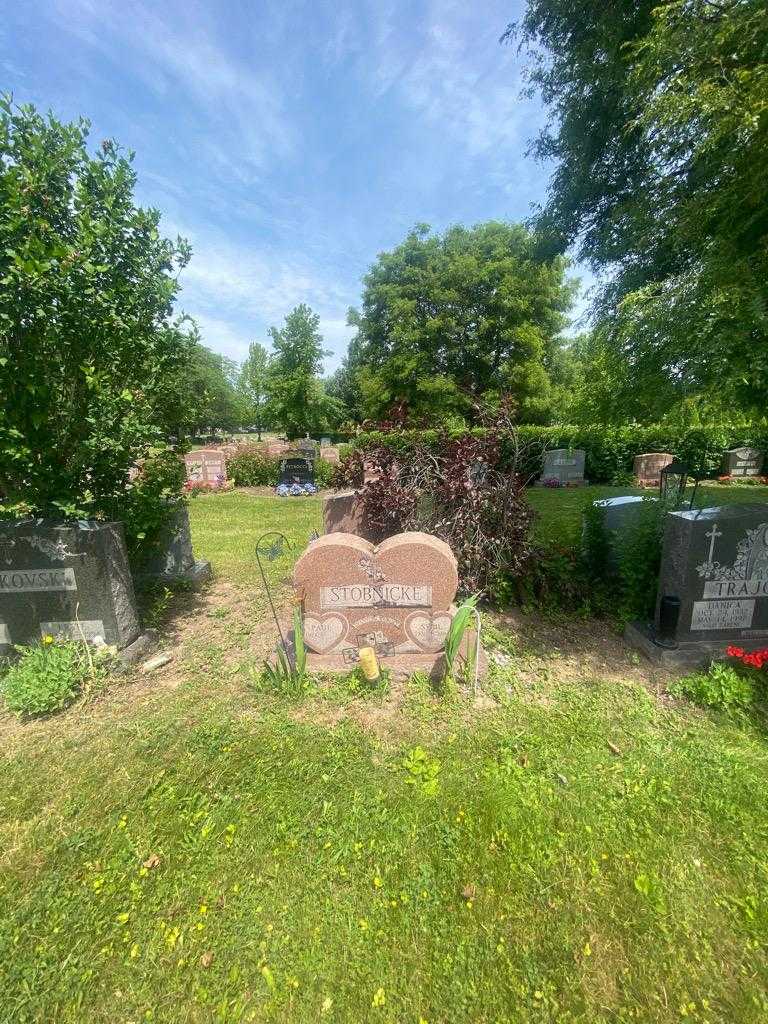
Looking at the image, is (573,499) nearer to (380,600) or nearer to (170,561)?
(380,600)

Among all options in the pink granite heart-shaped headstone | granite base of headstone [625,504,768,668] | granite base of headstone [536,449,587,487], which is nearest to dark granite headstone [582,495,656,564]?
granite base of headstone [625,504,768,668]

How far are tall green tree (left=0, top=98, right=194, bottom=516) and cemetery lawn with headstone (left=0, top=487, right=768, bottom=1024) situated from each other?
203 cm

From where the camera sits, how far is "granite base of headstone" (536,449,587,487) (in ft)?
51.5

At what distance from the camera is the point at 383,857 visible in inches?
81.0

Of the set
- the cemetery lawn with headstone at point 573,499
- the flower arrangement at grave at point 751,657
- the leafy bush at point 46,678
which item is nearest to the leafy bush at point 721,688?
the flower arrangement at grave at point 751,657

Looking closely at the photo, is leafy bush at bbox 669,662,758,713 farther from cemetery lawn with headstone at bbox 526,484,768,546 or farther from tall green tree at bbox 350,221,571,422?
tall green tree at bbox 350,221,571,422

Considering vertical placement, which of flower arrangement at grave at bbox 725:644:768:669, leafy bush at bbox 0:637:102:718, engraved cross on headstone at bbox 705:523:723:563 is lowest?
flower arrangement at grave at bbox 725:644:768:669

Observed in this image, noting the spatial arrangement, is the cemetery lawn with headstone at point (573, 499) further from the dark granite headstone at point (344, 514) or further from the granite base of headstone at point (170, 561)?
the granite base of headstone at point (170, 561)

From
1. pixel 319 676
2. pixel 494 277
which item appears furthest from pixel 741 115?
pixel 494 277

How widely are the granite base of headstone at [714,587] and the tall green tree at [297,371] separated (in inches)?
929

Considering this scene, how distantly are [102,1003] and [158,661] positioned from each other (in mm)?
2509

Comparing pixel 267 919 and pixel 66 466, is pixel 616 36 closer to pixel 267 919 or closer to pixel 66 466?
pixel 66 466

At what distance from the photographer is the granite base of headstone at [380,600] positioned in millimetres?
3537

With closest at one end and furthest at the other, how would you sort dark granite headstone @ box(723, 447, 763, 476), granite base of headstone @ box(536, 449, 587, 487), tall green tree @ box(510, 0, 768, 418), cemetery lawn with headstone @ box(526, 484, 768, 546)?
tall green tree @ box(510, 0, 768, 418)
cemetery lawn with headstone @ box(526, 484, 768, 546)
dark granite headstone @ box(723, 447, 763, 476)
granite base of headstone @ box(536, 449, 587, 487)
